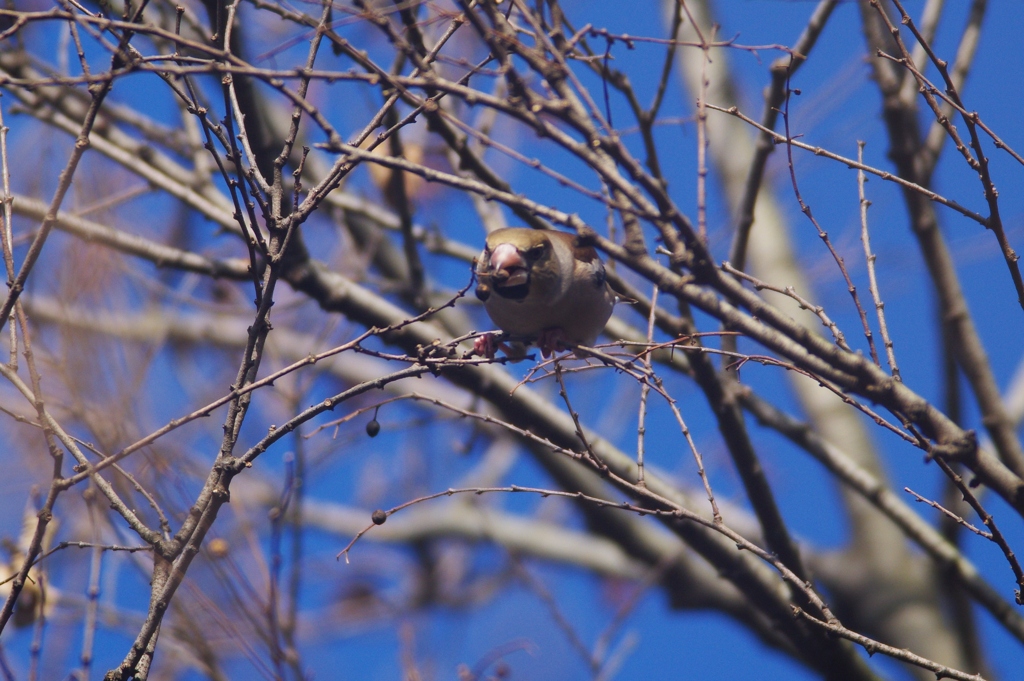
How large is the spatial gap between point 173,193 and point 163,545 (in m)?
2.60

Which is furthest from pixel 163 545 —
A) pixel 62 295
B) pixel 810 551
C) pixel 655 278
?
pixel 810 551

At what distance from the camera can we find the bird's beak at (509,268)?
3287 millimetres

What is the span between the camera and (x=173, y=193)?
14.5 feet

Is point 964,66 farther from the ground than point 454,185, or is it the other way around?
point 964,66

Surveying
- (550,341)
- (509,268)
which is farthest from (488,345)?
(509,268)

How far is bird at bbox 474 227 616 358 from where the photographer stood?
11.0 ft

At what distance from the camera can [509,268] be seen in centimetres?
331

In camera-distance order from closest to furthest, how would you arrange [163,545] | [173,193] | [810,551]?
[163,545], [173,193], [810,551]

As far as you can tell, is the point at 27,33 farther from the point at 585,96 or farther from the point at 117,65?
the point at 585,96

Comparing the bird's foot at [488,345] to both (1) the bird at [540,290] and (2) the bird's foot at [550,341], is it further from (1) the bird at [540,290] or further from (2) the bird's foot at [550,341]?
(2) the bird's foot at [550,341]

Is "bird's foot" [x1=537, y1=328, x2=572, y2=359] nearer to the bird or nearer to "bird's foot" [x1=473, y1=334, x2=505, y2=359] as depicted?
the bird

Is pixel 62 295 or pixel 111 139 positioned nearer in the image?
pixel 62 295

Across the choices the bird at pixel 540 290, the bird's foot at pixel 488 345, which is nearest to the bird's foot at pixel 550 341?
the bird at pixel 540 290

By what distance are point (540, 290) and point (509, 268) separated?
0.16 meters
